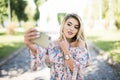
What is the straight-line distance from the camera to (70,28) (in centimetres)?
406

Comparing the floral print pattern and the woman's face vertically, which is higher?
the woman's face

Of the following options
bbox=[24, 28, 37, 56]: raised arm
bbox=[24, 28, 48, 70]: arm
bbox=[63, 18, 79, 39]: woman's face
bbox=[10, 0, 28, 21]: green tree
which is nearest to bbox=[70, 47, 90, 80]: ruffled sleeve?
bbox=[63, 18, 79, 39]: woman's face

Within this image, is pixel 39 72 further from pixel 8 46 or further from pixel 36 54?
pixel 8 46

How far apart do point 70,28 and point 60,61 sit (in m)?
0.43

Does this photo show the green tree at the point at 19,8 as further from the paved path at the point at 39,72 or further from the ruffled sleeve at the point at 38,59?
the ruffled sleeve at the point at 38,59

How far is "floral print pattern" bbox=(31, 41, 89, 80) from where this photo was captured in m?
3.92

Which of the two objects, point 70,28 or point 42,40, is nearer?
point 42,40

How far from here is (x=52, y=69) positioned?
397 centimetres

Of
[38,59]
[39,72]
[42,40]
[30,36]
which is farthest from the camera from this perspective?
[39,72]

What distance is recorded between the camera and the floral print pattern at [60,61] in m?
3.92

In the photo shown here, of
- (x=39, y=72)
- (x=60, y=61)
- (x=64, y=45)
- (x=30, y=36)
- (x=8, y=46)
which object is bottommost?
(x=8, y=46)

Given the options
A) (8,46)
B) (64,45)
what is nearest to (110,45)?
(8,46)

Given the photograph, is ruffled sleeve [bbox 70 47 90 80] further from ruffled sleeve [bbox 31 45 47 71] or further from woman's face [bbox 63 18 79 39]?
ruffled sleeve [bbox 31 45 47 71]

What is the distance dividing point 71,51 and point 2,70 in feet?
26.1
